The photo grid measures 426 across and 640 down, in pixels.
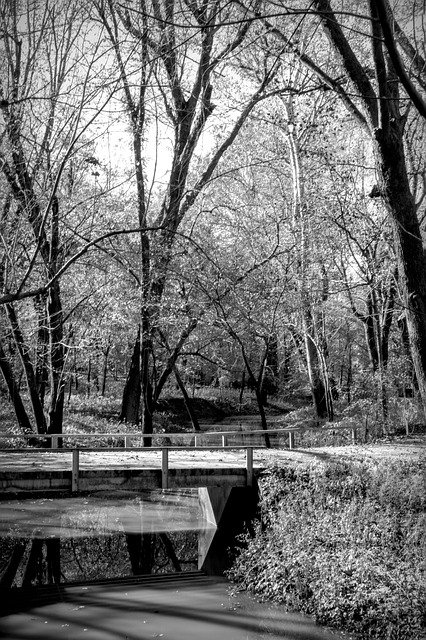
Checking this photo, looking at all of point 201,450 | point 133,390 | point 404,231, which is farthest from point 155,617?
point 133,390

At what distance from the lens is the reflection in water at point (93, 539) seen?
11.6 meters

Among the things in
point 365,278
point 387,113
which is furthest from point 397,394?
point 387,113

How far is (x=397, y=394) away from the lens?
18234 millimetres

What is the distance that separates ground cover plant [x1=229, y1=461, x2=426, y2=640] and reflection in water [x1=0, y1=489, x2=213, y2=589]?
2227 millimetres

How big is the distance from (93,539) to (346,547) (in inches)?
243

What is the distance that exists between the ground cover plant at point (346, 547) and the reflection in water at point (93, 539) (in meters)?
2.23

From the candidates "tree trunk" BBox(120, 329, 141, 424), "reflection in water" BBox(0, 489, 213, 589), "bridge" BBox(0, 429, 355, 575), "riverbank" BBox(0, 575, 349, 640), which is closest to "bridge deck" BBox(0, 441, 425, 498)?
"bridge" BBox(0, 429, 355, 575)

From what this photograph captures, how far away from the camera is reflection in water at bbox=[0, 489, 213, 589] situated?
11.6 m

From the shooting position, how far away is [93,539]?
13305 mm

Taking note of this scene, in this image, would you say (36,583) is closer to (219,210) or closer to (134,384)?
(134,384)

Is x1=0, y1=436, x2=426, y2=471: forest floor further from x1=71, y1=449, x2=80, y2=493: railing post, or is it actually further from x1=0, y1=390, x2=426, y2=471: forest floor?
x1=71, y1=449, x2=80, y2=493: railing post

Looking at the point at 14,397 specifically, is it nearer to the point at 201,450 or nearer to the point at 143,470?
the point at 201,450

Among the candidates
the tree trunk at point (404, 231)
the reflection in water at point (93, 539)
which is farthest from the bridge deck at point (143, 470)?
the tree trunk at point (404, 231)

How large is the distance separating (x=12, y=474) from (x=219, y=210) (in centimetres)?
1598
